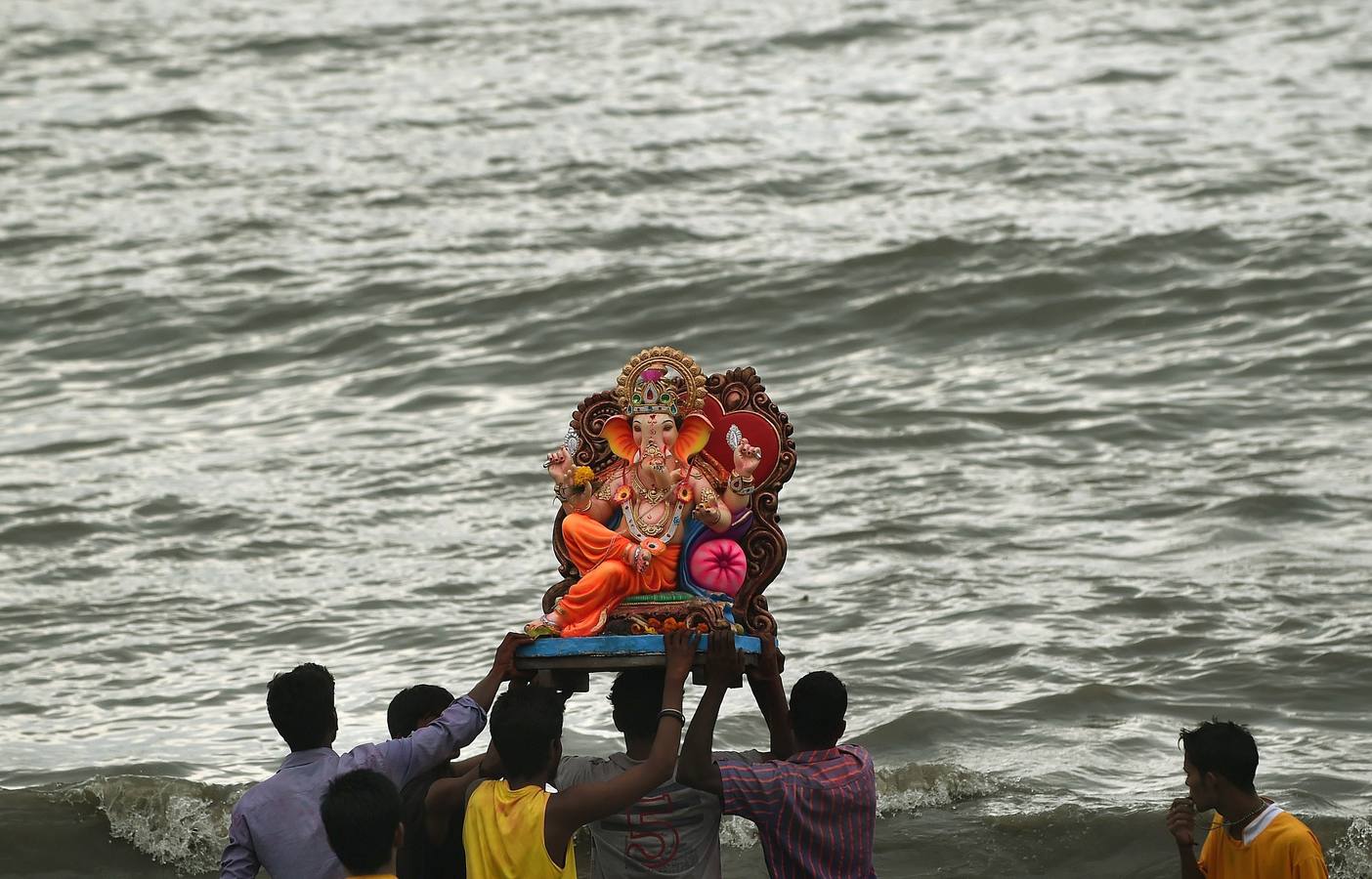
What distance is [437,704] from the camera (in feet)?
17.9

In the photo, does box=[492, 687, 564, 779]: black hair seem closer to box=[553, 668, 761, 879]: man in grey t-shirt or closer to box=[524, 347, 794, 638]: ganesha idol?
box=[553, 668, 761, 879]: man in grey t-shirt

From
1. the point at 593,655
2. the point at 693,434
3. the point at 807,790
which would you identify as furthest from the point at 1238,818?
the point at 693,434

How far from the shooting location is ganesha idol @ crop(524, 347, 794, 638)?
5801mm

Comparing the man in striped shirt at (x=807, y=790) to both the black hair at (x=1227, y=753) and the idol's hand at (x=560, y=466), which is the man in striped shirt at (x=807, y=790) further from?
the idol's hand at (x=560, y=466)

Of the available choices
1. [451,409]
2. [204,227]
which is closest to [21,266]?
[204,227]

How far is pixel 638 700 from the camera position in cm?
518

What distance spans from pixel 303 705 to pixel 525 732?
65cm

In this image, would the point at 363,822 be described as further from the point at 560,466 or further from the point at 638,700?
the point at 560,466

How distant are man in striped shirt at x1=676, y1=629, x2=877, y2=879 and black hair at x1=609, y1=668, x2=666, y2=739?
160 millimetres

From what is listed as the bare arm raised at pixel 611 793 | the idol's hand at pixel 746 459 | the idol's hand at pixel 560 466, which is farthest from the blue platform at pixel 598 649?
the idol's hand at pixel 560 466

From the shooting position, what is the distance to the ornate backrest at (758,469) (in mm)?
5902

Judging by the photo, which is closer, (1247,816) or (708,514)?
(1247,816)

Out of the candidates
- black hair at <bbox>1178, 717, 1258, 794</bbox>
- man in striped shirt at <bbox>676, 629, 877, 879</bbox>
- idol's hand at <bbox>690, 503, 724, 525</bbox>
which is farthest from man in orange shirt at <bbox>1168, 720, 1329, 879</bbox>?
idol's hand at <bbox>690, 503, 724, 525</bbox>

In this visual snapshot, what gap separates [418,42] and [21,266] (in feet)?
28.3
